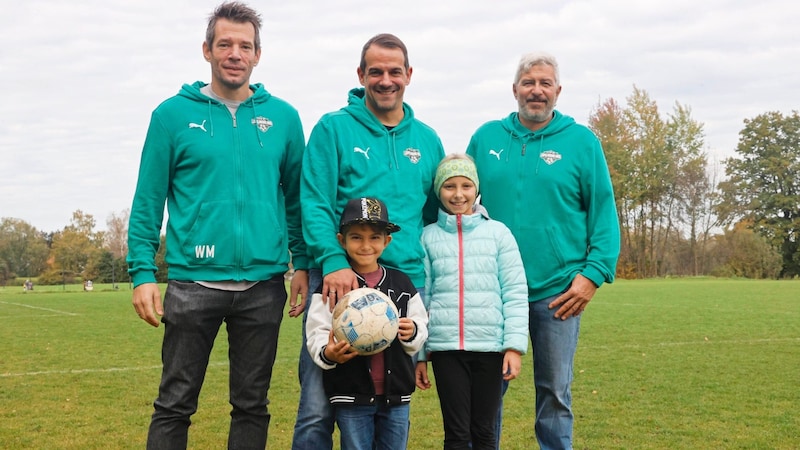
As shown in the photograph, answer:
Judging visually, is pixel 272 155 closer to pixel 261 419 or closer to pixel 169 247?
pixel 169 247

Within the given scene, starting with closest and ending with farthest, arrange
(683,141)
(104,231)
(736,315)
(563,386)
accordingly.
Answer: (563,386) < (736,315) < (683,141) < (104,231)

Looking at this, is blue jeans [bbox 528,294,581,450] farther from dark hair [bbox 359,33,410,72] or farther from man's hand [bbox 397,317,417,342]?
dark hair [bbox 359,33,410,72]

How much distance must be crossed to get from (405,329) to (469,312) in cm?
43

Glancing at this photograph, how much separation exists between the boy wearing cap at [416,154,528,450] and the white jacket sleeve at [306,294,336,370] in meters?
0.57

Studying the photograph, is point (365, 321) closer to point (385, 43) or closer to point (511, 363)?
point (511, 363)

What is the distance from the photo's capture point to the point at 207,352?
3.85 m

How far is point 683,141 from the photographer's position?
5247 cm

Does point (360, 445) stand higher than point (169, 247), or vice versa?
point (169, 247)

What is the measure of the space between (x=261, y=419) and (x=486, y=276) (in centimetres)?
137

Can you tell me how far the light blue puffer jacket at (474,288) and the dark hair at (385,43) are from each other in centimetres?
84

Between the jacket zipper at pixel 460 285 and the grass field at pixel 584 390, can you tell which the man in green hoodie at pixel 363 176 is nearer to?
the jacket zipper at pixel 460 285

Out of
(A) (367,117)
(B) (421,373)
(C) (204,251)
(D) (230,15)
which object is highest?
(D) (230,15)

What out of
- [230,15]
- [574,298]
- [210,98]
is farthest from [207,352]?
[574,298]

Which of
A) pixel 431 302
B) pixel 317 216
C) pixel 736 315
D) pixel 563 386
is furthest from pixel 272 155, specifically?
pixel 736 315
